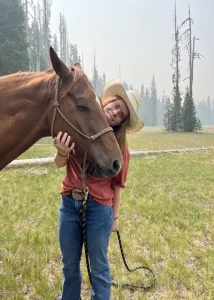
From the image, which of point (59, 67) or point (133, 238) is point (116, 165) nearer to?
point (59, 67)

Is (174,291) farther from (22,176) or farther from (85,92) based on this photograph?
(22,176)

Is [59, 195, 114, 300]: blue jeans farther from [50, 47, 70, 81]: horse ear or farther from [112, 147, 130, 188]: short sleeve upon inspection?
[50, 47, 70, 81]: horse ear

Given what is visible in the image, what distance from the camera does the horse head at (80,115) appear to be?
6.77 ft

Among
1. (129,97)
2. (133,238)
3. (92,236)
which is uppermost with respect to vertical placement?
(129,97)

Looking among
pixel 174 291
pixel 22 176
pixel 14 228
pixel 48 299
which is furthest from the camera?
pixel 22 176

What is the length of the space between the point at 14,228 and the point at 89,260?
8.83 feet

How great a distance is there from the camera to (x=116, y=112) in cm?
225

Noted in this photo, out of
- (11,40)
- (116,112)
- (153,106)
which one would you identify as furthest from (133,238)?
(153,106)

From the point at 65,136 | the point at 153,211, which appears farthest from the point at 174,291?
the point at 153,211

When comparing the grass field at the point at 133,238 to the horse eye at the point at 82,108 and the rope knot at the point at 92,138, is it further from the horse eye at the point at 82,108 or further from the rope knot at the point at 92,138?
the horse eye at the point at 82,108

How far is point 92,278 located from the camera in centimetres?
226

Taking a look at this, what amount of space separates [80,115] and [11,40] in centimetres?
2614

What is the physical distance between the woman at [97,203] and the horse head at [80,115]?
11cm

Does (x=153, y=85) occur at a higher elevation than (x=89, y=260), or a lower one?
higher
